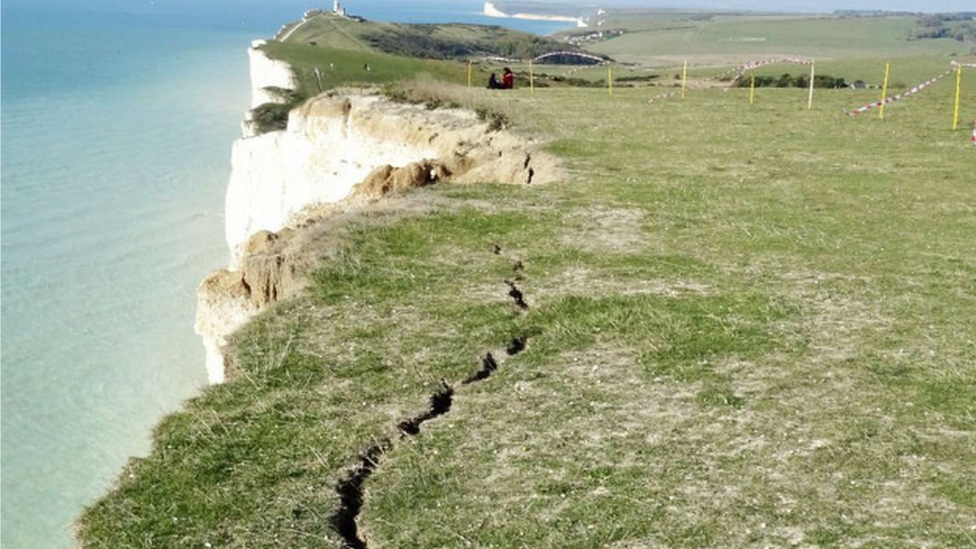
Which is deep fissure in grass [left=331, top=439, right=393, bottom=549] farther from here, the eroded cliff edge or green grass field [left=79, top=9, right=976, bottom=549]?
the eroded cliff edge

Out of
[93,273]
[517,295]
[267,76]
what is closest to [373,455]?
[517,295]

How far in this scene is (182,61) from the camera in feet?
390

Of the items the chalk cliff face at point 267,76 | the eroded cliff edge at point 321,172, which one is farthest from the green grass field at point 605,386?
the chalk cliff face at point 267,76

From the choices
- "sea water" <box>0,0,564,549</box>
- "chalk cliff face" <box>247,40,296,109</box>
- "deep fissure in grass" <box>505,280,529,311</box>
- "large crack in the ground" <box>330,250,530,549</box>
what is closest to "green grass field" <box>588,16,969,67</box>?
"chalk cliff face" <box>247,40,296,109</box>

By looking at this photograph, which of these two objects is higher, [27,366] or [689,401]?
[689,401]

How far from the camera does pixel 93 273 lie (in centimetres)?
3509

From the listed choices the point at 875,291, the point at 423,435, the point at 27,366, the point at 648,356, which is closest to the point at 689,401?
the point at 648,356

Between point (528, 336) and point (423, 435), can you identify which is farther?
point (528, 336)

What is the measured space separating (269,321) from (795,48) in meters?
137

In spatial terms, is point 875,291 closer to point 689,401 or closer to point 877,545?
point 689,401

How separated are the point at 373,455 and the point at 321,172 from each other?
21.0 metres

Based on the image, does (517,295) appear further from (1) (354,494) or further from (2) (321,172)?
(2) (321,172)

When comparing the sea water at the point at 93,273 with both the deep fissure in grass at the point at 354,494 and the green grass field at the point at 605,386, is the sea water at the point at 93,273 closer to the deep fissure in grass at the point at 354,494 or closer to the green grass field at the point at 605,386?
the green grass field at the point at 605,386

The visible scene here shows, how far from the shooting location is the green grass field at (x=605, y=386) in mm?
7566
